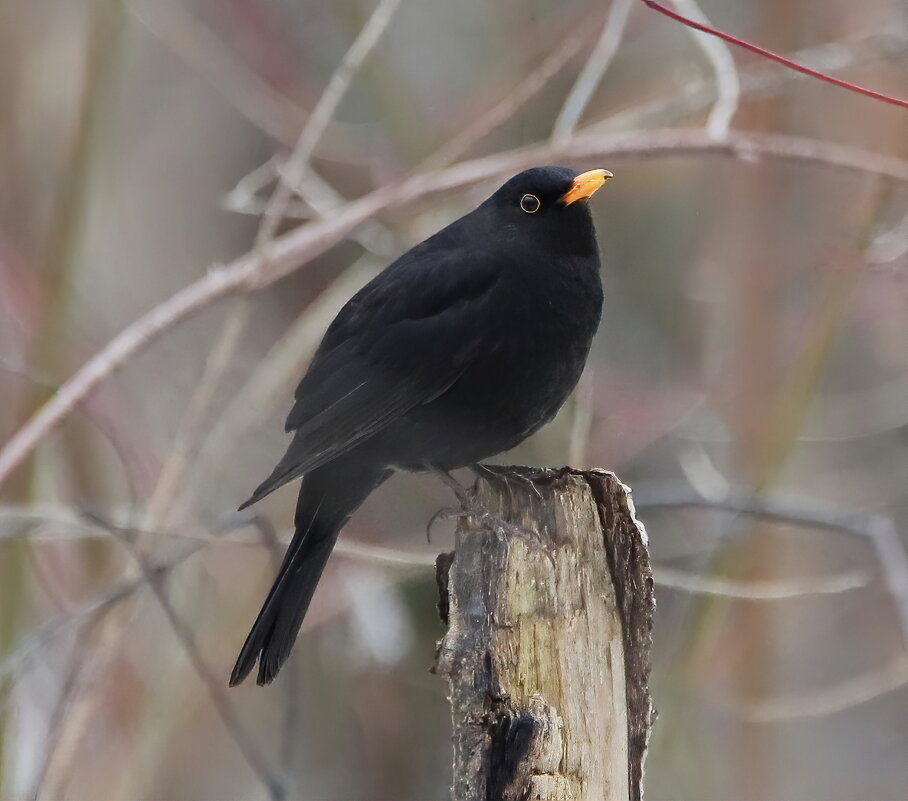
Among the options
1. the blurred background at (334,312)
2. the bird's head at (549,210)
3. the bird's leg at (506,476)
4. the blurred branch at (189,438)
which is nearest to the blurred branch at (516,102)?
the blurred background at (334,312)

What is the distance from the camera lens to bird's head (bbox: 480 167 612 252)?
2.98 metres

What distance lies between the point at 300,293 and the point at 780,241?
201cm

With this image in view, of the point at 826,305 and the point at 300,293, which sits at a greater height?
the point at 300,293

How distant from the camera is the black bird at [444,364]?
2781 mm

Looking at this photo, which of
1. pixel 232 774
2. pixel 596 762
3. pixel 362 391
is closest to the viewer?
pixel 596 762

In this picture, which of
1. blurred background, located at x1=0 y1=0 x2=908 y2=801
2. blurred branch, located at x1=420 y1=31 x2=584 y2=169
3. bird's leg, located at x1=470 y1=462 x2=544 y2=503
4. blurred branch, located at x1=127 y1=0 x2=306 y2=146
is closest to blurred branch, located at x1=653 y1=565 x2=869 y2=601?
blurred background, located at x1=0 y1=0 x2=908 y2=801

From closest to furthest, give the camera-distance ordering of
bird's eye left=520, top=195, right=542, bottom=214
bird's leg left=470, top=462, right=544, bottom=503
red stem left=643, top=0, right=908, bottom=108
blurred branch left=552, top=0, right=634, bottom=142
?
red stem left=643, top=0, right=908, bottom=108
bird's leg left=470, top=462, right=544, bottom=503
bird's eye left=520, top=195, right=542, bottom=214
blurred branch left=552, top=0, right=634, bottom=142

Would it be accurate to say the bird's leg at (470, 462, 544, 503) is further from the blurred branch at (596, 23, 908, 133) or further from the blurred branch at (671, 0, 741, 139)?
the blurred branch at (596, 23, 908, 133)

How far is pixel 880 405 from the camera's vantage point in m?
4.87

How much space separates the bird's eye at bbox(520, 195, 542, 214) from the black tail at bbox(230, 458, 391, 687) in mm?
788

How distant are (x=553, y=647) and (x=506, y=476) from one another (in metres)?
0.65

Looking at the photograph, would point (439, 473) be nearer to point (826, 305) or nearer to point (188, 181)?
point (826, 305)

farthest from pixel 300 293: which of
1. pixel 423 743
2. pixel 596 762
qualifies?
pixel 596 762

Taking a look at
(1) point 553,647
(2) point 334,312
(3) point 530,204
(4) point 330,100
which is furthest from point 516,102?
(1) point 553,647
